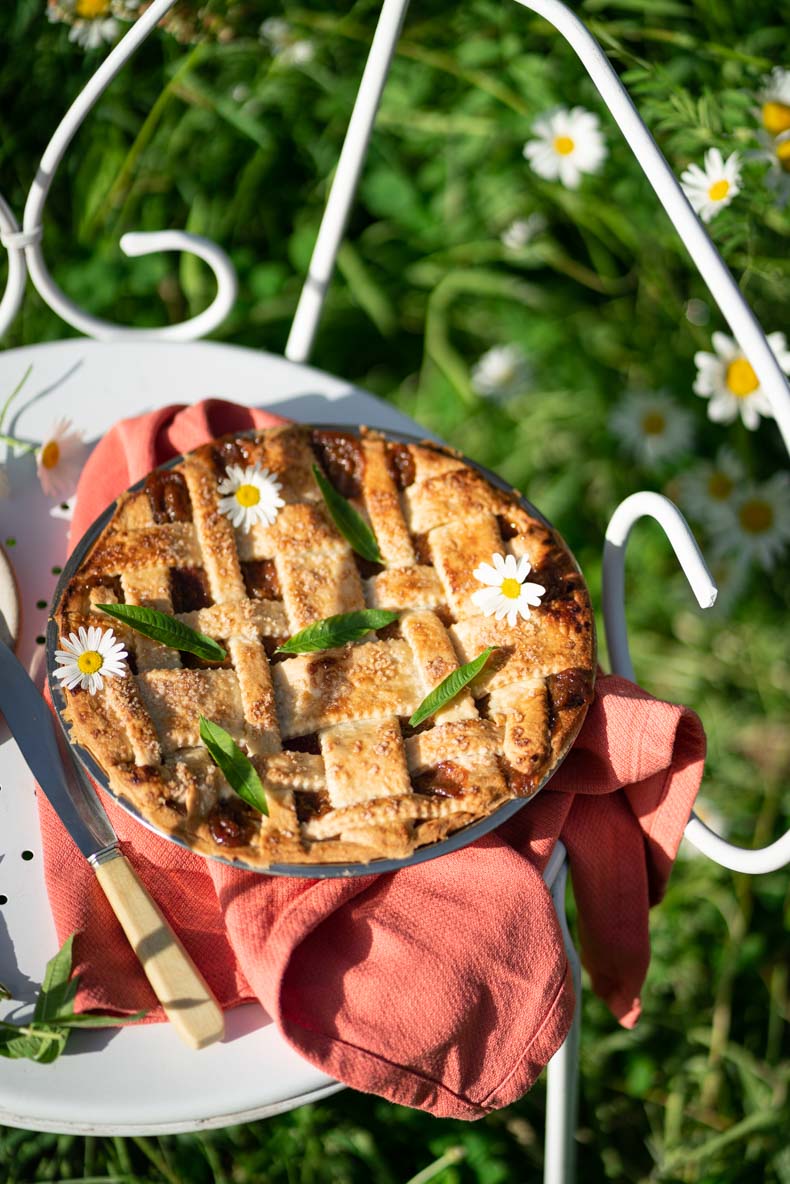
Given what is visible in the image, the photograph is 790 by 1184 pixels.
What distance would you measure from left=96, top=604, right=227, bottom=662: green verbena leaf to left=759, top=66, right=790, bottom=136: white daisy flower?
985 millimetres

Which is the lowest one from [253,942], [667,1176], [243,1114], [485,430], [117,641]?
[667,1176]

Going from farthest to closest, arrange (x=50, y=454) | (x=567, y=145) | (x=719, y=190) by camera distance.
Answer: (x=567, y=145), (x=719, y=190), (x=50, y=454)

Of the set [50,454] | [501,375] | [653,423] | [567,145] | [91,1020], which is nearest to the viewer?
[91,1020]

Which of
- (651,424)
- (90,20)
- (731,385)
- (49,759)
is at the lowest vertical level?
(651,424)

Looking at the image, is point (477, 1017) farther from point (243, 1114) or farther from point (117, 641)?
point (117, 641)

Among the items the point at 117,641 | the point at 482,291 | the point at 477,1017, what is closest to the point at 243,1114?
the point at 477,1017

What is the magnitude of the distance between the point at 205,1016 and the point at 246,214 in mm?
1605

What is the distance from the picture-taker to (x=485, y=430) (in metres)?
1.87

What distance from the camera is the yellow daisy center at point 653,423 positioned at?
1.67 meters

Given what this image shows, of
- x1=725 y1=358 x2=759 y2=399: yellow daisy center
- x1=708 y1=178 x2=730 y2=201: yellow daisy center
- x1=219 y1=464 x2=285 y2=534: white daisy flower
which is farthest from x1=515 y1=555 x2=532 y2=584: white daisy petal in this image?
x1=725 y1=358 x2=759 y2=399: yellow daisy center

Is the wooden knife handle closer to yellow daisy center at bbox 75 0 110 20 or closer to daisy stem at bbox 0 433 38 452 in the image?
daisy stem at bbox 0 433 38 452

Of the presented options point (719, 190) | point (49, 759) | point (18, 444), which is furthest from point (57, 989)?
point (719, 190)

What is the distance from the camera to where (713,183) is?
1164 mm

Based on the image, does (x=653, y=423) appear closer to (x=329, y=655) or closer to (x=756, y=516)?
(x=756, y=516)
